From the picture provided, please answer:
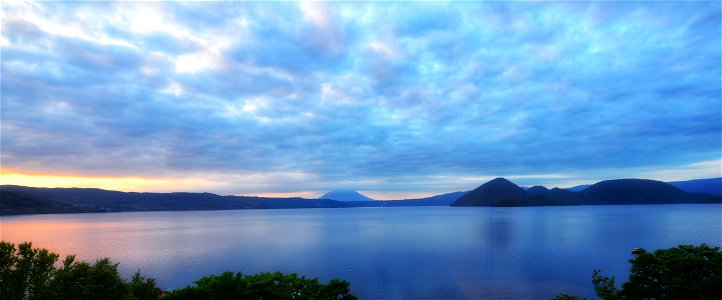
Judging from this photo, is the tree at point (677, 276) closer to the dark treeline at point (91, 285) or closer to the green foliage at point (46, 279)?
the dark treeline at point (91, 285)

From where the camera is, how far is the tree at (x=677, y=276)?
27375 millimetres

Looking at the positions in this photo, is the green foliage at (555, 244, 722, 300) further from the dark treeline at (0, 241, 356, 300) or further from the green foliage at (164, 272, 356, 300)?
the dark treeline at (0, 241, 356, 300)

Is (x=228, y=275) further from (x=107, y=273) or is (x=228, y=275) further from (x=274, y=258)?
(x=274, y=258)

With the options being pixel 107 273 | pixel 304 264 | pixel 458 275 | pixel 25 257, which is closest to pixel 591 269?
pixel 458 275

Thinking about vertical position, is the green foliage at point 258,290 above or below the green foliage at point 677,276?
below

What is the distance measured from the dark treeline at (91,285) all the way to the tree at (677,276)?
23198 mm

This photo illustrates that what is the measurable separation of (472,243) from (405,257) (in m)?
34.5

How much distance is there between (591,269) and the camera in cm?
6869

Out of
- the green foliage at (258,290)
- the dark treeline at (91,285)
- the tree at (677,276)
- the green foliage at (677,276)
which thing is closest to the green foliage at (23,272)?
the dark treeline at (91,285)

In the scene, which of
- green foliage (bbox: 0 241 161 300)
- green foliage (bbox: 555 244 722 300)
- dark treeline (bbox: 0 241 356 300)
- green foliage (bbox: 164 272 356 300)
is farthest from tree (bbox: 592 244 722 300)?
green foliage (bbox: 0 241 161 300)

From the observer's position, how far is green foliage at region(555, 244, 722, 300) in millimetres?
27375

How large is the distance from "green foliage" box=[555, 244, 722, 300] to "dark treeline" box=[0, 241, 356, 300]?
65.9 feet

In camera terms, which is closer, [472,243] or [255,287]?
[255,287]

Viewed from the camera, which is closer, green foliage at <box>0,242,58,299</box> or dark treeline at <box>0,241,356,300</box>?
green foliage at <box>0,242,58,299</box>
